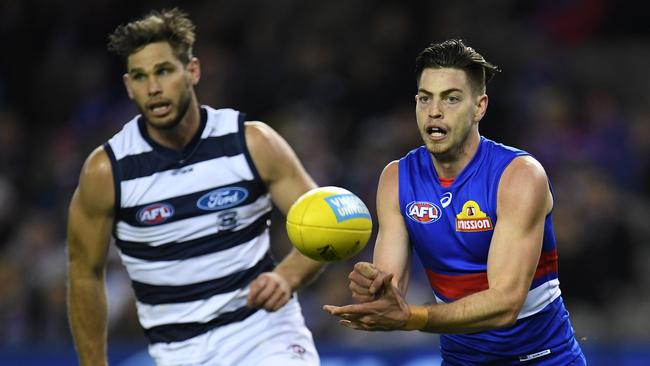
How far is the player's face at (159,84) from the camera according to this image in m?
6.18

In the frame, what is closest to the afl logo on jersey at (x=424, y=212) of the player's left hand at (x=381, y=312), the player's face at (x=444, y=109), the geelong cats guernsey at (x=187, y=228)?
the player's face at (x=444, y=109)

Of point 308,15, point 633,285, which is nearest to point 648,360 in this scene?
point 633,285

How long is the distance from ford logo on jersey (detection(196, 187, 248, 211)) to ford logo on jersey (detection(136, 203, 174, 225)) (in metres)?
0.18

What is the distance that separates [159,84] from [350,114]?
19.7 feet

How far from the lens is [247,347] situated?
6.13 metres

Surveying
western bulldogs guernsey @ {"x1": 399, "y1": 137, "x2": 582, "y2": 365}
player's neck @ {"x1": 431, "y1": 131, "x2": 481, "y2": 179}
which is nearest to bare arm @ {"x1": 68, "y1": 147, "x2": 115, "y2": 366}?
western bulldogs guernsey @ {"x1": 399, "y1": 137, "x2": 582, "y2": 365}

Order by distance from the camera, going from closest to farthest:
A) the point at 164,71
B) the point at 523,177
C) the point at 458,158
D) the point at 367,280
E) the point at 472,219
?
the point at 367,280
the point at 523,177
the point at 472,219
the point at 458,158
the point at 164,71

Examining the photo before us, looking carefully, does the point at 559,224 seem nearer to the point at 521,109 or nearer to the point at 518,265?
the point at 521,109

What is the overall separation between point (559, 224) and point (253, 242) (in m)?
4.66

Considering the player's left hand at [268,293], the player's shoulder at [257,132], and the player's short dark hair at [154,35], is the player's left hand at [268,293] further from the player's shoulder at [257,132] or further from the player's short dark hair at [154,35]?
the player's short dark hair at [154,35]

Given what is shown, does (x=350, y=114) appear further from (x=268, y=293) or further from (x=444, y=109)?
(x=444, y=109)

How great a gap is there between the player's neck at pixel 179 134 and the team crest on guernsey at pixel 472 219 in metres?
1.71

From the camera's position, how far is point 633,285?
34.6 feet

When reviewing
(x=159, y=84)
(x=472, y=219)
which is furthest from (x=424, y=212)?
(x=159, y=84)
